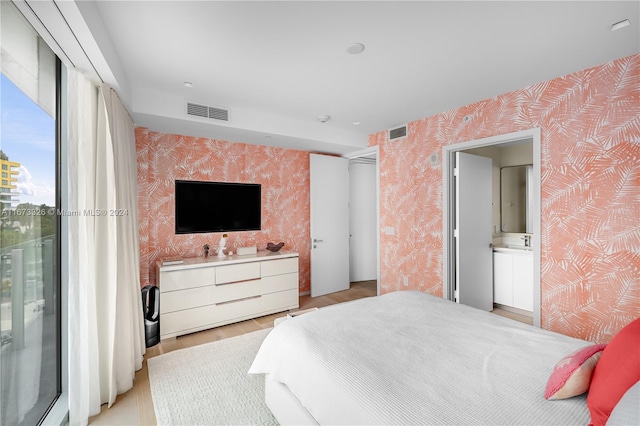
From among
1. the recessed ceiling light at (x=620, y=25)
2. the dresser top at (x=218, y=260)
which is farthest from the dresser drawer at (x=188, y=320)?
the recessed ceiling light at (x=620, y=25)

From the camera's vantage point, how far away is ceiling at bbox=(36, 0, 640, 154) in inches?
66.5

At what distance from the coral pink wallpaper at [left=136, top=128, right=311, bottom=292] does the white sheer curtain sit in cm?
105

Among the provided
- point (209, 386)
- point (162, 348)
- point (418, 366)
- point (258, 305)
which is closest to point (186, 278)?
point (162, 348)

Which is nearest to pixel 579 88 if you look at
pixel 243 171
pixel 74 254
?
pixel 243 171

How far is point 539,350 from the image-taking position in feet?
5.17

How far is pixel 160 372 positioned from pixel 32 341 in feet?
3.39

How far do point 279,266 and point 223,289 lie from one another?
75cm

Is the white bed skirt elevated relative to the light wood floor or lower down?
elevated

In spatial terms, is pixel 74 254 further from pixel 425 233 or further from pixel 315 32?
pixel 425 233

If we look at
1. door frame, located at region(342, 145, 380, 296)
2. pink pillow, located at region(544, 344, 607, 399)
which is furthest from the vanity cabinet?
pink pillow, located at region(544, 344, 607, 399)

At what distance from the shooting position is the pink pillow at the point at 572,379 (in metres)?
1.15

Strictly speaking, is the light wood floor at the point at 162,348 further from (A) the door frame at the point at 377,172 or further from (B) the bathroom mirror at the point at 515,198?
(B) the bathroom mirror at the point at 515,198

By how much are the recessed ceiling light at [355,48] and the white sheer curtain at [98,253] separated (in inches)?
68.4

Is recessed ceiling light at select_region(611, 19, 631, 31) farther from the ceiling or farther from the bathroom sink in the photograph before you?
the bathroom sink
